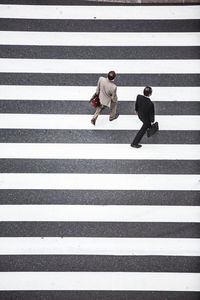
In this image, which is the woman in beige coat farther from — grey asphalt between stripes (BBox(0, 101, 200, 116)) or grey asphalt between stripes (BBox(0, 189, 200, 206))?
grey asphalt between stripes (BBox(0, 189, 200, 206))

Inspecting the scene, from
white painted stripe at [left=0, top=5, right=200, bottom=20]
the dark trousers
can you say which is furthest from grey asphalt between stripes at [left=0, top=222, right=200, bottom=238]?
white painted stripe at [left=0, top=5, right=200, bottom=20]

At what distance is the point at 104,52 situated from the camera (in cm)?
798

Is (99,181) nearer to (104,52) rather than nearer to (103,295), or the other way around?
(103,295)

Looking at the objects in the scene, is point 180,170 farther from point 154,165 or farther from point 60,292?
point 60,292

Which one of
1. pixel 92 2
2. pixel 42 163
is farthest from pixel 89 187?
pixel 92 2

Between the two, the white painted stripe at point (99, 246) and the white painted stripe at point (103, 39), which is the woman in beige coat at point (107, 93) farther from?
the white painted stripe at point (99, 246)

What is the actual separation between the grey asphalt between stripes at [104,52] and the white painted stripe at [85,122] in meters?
1.30

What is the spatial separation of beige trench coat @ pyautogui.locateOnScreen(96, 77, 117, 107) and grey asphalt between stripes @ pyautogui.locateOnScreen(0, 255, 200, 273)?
9.83ft

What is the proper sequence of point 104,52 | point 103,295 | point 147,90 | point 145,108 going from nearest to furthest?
point 147,90 < point 145,108 < point 103,295 < point 104,52

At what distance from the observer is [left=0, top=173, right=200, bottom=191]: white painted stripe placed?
24.5ft

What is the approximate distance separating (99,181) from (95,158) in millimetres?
473

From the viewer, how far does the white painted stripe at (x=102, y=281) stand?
7.14 meters

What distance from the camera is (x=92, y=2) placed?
8.19 metres

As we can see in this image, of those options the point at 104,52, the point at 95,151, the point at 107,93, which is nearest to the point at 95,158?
the point at 95,151
